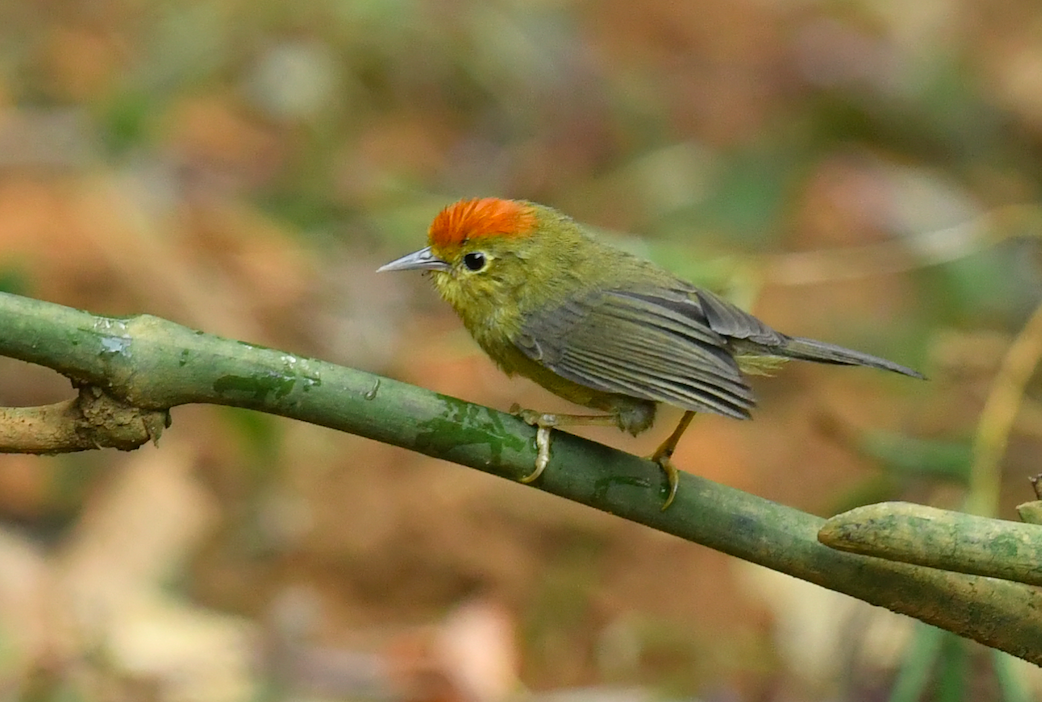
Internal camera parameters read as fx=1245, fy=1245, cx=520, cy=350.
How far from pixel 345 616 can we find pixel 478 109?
14.0ft

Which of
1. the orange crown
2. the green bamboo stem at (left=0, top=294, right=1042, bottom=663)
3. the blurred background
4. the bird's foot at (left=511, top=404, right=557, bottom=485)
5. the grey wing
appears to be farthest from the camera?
the blurred background

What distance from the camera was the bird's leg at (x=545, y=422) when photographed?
2420 millimetres

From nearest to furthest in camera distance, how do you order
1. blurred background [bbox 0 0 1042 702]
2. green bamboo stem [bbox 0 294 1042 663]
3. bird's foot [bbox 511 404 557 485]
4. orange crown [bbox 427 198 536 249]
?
1. green bamboo stem [bbox 0 294 1042 663]
2. bird's foot [bbox 511 404 557 485]
3. orange crown [bbox 427 198 536 249]
4. blurred background [bbox 0 0 1042 702]

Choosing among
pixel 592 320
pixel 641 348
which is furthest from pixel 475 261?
pixel 641 348

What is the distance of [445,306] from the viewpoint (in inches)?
259

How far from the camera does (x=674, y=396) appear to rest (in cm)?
286

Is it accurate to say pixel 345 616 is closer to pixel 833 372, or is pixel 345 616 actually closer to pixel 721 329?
pixel 721 329

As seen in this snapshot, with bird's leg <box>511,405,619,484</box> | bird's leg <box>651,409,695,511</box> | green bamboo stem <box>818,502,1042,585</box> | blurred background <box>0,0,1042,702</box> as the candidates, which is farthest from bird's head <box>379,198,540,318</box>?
green bamboo stem <box>818,502,1042,585</box>

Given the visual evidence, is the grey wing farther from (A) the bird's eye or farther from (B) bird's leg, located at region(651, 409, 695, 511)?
(A) the bird's eye

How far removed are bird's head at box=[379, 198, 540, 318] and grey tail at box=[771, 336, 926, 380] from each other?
72 cm

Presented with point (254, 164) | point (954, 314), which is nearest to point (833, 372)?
point (954, 314)

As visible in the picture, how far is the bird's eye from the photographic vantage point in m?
3.34

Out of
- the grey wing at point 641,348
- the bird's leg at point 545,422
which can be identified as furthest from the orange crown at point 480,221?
the bird's leg at point 545,422

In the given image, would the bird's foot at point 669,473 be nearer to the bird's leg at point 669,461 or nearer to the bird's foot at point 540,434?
the bird's leg at point 669,461
